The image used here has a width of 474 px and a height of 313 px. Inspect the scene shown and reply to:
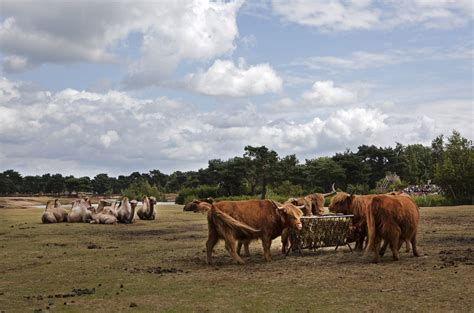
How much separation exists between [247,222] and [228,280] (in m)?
2.80

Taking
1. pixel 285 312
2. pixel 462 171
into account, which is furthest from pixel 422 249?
pixel 462 171

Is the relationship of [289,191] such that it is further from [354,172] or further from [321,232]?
[321,232]

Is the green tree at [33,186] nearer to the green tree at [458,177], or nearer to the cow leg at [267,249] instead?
the green tree at [458,177]

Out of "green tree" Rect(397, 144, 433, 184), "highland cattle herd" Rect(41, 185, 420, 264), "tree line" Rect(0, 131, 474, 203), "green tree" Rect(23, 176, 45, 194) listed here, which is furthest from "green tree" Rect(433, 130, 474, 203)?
"green tree" Rect(23, 176, 45, 194)

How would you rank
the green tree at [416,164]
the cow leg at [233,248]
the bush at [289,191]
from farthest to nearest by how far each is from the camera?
the green tree at [416,164] < the bush at [289,191] < the cow leg at [233,248]

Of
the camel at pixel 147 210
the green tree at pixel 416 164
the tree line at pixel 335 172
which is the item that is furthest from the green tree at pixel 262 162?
the camel at pixel 147 210

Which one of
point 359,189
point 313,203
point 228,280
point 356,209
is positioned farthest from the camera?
point 359,189

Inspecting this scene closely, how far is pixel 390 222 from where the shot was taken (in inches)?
473

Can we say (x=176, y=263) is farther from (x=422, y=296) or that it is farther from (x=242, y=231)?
(x=422, y=296)

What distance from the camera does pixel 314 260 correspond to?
12.9 metres

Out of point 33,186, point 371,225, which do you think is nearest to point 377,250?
point 371,225

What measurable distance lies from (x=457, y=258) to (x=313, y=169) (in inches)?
Answer: 2539

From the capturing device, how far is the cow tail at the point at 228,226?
42.6 ft

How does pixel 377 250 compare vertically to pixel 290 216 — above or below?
below
